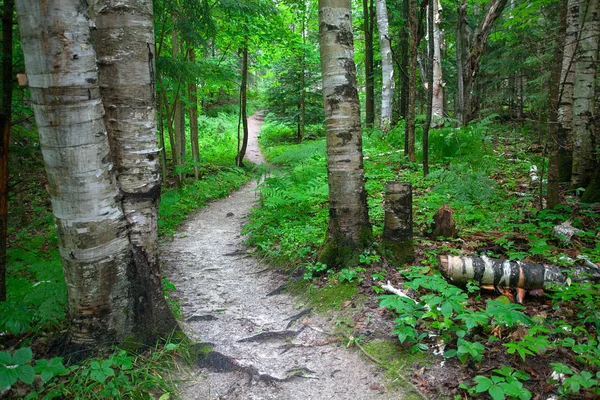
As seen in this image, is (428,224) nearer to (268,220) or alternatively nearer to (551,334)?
(551,334)

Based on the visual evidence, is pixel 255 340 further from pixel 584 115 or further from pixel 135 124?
pixel 584 115

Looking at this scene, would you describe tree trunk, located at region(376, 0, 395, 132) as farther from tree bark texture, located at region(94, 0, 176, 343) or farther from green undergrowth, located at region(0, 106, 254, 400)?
tree bark texture, located at region(94, 0, 176, 343)

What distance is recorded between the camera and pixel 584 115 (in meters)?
5.95

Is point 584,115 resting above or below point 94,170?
above

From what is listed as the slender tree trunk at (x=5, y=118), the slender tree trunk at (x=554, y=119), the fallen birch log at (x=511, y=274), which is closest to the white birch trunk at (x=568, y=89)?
the slender tree trunk at (x=554, y=119)

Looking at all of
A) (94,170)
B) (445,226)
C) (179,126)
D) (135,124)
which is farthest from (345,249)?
(179,126)

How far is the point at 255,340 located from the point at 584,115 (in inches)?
250

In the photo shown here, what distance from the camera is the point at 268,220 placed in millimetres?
7336

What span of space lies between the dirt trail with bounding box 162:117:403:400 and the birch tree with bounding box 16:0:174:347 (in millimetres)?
682

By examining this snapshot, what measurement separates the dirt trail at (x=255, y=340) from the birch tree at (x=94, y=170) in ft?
2.24

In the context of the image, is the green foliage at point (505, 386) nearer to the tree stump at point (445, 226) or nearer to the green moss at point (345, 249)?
the green moss at point (345, 249)

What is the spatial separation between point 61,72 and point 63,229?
3.66 feet

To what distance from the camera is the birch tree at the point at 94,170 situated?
239cm

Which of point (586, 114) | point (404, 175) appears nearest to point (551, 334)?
point (586, 114)
